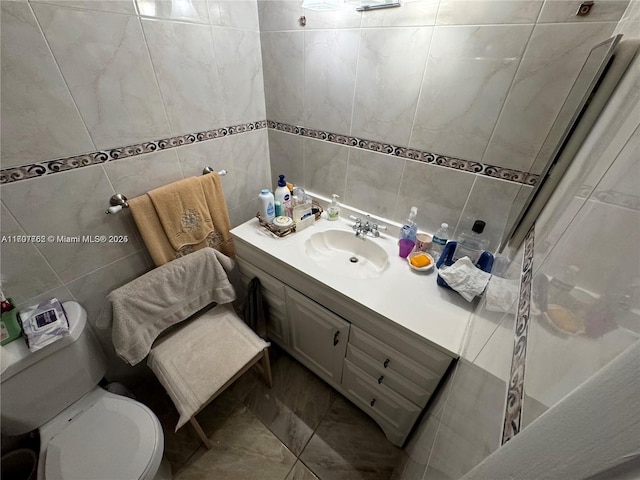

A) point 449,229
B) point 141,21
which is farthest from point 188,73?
point 449,229

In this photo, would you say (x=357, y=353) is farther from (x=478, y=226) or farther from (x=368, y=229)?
(x=478, y=226)

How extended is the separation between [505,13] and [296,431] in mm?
1819

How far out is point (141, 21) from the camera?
0.88 meters

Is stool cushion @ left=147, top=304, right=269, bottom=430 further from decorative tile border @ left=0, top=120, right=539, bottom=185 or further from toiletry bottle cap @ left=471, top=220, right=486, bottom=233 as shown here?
toiletry bottle cap @ left=471, top=220, right=486, bottom=233

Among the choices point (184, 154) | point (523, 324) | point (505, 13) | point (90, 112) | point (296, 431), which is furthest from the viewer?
point (296, 431)

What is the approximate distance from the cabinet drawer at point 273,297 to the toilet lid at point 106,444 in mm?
645

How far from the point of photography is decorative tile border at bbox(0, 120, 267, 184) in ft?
2.57

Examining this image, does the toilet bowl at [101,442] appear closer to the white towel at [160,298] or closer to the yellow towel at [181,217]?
the white towel at [160,298]

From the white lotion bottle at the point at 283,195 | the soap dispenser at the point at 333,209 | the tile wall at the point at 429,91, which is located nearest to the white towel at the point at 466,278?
the tile wall at the point at 429,91

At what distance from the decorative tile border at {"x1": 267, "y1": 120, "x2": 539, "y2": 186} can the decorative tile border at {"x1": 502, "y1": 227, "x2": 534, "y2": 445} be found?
23.1 inches

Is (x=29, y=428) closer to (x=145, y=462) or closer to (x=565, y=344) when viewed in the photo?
(x=145, y=462)

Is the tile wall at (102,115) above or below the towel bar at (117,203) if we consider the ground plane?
above

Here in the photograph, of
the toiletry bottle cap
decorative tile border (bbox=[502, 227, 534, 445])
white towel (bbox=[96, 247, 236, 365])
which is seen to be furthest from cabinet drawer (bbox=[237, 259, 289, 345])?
decorative tile border (bbox=[502, 227, 534, 445])

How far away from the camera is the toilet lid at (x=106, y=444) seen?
0.85 meters
